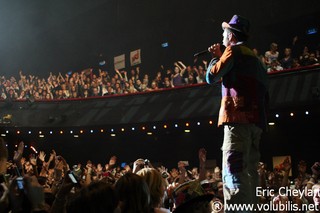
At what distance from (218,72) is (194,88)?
1128 cm

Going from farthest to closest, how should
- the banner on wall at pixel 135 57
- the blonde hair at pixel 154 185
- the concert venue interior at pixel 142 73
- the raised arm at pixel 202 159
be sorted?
1. the banner on wall at pixel 135 57
2. the concert venue interior at pixel 142 73
3. the raised arm at pixel 202 159
4. the blonde hair at pixel 154 185

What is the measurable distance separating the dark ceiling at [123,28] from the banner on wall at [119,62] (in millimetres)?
345

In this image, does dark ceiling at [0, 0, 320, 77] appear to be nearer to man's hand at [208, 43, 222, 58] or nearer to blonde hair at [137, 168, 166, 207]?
man's hand at [208, 43, 222, 58]

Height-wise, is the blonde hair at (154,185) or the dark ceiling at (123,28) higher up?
the dark ceiling at (123,28)

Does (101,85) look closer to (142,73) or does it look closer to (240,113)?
(142,73)

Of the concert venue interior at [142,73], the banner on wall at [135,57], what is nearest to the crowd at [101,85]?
the concert venue interior at [142,73]

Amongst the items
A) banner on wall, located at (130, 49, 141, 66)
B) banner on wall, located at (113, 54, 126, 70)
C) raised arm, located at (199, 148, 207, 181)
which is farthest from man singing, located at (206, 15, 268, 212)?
banner on wall, located at (113, 54, 126, 70)

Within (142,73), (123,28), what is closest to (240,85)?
(142,73)

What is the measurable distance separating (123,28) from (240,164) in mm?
20764

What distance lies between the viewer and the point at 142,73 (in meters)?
22.5

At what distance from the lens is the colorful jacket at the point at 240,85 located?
3.79 metres

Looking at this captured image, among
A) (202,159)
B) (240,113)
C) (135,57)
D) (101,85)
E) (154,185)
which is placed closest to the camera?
(154,185)

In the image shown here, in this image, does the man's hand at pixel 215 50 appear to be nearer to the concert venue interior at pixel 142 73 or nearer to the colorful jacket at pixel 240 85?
the colorful jacket at pixel 240 85

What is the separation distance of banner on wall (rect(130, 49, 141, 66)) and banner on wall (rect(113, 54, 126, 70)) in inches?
21.3
